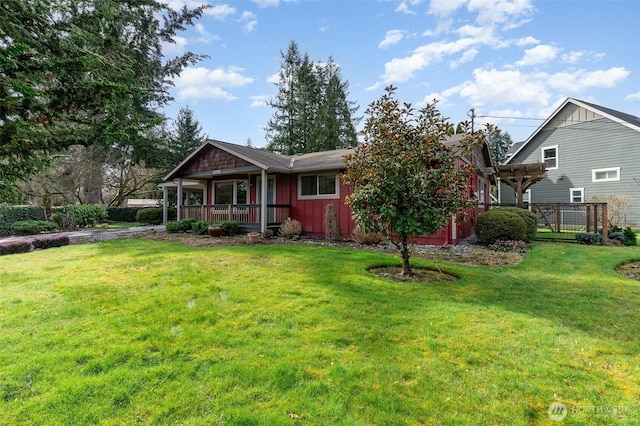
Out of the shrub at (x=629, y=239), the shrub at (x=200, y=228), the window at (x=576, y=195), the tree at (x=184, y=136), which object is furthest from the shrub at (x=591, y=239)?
the tree at (x=184, y=136)

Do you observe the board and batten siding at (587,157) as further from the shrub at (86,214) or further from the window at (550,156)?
the shrub at (86,214)

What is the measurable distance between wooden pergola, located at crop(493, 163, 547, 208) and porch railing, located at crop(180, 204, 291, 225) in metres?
10.3

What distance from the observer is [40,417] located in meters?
2.33

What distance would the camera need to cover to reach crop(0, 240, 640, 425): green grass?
94.9 inches

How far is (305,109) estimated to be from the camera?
2889 cm

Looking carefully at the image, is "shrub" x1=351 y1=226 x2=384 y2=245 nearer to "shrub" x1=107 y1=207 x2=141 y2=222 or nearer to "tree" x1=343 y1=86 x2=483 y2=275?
"tree" x1=343 y1=86 x2=483 y2=275

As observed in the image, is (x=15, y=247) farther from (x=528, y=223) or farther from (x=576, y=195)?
(x=576, y=195)

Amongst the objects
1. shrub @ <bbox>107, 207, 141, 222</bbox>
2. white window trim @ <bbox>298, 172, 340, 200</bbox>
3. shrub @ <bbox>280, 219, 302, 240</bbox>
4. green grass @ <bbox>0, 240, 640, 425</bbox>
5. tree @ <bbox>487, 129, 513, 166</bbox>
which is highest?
tree @ <bbox>487, 129, 513, 166</bbox>

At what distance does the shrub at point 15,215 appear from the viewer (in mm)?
15180

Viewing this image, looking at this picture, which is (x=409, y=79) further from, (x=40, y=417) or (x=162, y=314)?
(x=40, y=417)

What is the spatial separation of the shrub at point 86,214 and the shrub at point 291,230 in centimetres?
1419

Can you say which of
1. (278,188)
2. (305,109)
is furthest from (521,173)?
(305,109)

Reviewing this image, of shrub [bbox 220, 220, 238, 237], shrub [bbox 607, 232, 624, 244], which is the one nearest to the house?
shrub [bbox 220, 220, 238, 237]

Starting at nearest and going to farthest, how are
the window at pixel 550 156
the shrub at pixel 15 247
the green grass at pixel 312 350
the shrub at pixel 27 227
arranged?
the green grass at pixel 312 350 < the shrub at pixel 15 247 < the shrub at pixel 27 227 < the window at pixel 550 156
